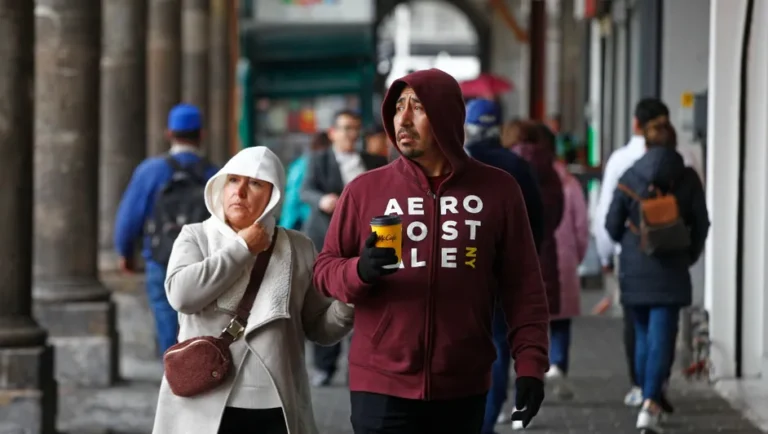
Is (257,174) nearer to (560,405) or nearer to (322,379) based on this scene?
(560,405)

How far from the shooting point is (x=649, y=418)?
9.54 m

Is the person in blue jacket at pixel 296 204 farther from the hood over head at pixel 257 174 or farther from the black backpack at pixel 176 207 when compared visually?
the hood over head at pixel 257 174

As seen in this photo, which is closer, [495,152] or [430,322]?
[430,322]

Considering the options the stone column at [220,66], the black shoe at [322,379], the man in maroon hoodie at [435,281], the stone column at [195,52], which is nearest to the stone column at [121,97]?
the black shoe at [322,379]

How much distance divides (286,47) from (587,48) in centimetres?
552

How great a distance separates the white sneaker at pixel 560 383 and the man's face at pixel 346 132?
188cm

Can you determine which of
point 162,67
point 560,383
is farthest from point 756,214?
point 162,67

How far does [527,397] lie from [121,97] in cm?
1100

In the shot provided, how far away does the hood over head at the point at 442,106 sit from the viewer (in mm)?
5141

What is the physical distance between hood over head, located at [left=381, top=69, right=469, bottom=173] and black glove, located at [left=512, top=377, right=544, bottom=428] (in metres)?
0.63

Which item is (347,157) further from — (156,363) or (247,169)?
(247,169)

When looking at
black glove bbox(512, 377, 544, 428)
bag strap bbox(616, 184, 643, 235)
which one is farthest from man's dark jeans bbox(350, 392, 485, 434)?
bag strap bbox(616, 184, 643, 235)

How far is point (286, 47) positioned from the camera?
Answer: 2425 cm

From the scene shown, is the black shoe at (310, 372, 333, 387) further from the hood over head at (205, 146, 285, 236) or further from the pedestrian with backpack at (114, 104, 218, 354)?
the hood over head at (205, 146, 285, 236)
